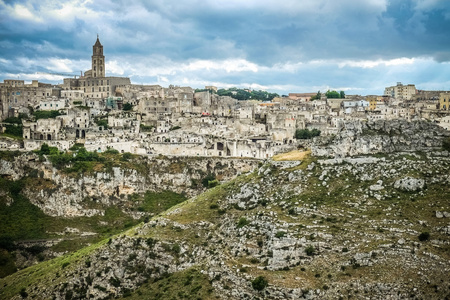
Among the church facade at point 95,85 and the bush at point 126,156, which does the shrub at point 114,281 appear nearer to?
the bush at point 126,156

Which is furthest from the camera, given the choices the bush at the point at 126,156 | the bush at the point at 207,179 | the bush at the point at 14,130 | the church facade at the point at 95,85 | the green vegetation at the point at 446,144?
the church facade at the point at 95,85

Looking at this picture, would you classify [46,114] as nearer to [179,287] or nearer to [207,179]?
[207,179]

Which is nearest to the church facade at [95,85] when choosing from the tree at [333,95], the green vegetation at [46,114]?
the green vegetation at [46,114]

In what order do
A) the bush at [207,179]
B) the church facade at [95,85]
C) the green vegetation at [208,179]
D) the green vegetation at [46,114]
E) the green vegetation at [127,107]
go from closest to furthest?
the green vegetation at [208,179] → the bush at [207,179] → the green vegetation at [46,114] → the green vegetation at [127,107] → the church facade at [95,85]

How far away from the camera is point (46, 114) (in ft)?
342

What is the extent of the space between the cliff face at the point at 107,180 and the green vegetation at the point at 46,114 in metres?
17.6

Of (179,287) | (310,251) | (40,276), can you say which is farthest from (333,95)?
(179,287)

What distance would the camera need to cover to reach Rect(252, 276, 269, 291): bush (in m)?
47.7

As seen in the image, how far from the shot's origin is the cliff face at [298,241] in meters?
45.8

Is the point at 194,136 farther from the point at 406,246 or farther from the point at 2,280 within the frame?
the point at 406,246

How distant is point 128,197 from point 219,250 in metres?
36.5

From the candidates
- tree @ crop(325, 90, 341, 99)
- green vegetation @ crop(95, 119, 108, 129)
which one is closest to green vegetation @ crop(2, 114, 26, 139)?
green vegetation @ crop(95, 119, 108, 129)

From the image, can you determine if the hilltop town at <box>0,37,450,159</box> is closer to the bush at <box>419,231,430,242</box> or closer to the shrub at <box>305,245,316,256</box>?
the shrub at <box>305,245,316,256</box>

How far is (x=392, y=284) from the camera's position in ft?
145
